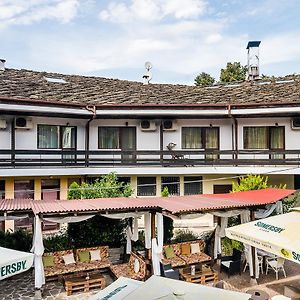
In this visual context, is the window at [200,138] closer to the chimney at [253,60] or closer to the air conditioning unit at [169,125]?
the air conditioning unit at [169,125]

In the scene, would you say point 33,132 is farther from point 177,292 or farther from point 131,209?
point 177,292

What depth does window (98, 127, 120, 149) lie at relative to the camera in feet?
75.9

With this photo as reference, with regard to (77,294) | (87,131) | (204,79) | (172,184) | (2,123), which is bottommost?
(77,294)

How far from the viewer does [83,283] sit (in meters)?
12.2

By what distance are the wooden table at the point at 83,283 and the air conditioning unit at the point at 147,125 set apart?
11517 mm

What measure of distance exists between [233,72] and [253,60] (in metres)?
14.7

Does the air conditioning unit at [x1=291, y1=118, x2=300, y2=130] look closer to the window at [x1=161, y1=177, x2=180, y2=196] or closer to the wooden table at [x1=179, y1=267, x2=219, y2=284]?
the window at [x1=161, y1=177, x2=180, y2=196]

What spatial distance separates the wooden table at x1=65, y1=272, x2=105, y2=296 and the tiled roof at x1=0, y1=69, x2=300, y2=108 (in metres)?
10.2

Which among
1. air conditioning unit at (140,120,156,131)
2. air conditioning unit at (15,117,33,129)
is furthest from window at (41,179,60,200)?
air conditioning unit at (140,120,156,131)

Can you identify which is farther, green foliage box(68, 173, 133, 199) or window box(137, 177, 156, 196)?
window box(137, 177, 156, 196)

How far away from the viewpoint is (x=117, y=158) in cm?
2261

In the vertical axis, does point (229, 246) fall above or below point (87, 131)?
below

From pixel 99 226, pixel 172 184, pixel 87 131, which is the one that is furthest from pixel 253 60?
pixel 99 226

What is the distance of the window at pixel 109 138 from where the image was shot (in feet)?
75.9
